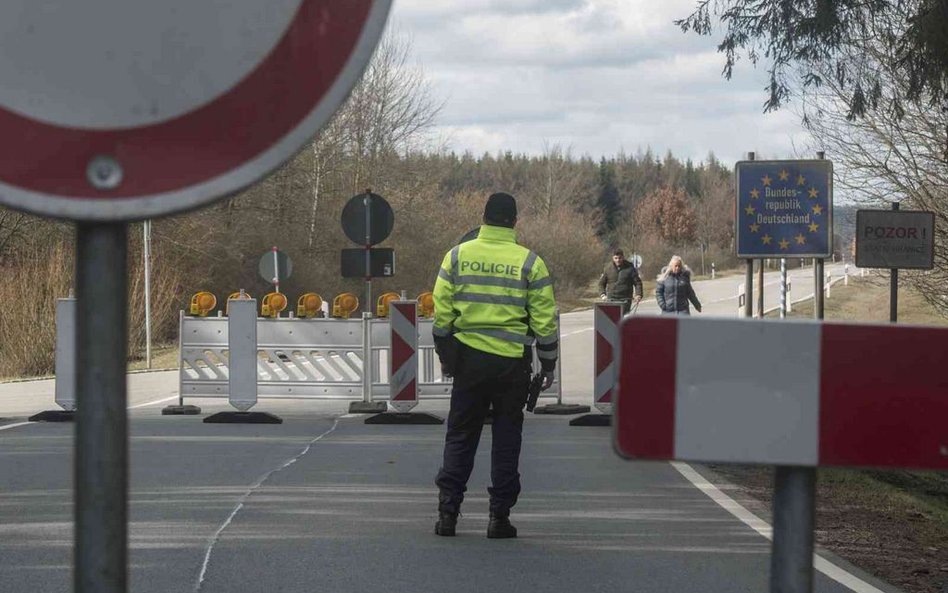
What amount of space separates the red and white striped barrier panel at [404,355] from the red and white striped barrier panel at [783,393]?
14.1m

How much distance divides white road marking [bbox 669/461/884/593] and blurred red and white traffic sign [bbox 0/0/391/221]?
2.82m

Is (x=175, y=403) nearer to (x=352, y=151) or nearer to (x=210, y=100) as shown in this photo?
(x=210, y=100)

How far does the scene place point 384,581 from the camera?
23.5 ft

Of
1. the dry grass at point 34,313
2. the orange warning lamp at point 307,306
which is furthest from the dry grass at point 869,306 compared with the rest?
the dry grass at point 34,313

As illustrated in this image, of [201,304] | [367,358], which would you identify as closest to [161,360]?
[201,304]

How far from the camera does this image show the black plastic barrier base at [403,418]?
16.2m

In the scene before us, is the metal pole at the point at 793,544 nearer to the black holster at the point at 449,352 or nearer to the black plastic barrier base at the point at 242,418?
the black holster at the point at 449,352

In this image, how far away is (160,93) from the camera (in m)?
1.82

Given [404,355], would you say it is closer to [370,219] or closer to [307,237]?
[370,219]

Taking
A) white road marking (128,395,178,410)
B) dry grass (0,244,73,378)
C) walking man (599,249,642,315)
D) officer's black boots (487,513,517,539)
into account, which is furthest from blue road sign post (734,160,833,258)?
dry grass (0,244,73,378)

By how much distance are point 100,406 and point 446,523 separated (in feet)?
22.3

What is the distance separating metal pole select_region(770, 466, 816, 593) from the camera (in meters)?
2.22

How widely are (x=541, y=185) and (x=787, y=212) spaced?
9325 centimetres

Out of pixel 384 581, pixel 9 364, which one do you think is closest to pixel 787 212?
pixel 384 581
